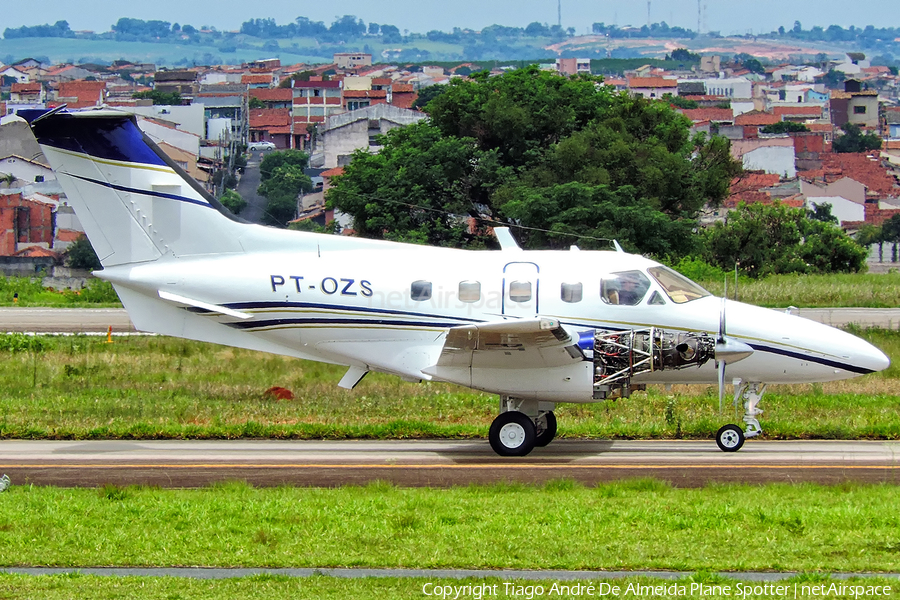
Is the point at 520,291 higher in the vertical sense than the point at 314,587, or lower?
higher

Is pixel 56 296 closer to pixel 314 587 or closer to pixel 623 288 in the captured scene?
pixel 623 288

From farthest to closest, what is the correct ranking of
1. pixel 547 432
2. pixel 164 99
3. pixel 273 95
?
pixel 273 95 → pixel 164 99 → pixel 547 432

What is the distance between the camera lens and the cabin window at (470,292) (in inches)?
717

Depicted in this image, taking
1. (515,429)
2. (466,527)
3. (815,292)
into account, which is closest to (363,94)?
Result: (815,292)

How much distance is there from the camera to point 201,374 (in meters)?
27.3

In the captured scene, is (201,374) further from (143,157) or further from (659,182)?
(659,182)

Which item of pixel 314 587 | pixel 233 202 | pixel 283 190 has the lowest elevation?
pixel 283 190

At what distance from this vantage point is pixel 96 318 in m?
40.1

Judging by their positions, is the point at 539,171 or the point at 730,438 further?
the point at 539,171

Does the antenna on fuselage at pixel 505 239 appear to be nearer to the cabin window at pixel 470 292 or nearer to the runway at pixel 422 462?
the cabin window at pixel 470 292

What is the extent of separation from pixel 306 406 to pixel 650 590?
13.3 m

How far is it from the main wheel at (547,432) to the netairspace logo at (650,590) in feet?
28.1

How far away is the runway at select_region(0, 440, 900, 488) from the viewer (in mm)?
16000

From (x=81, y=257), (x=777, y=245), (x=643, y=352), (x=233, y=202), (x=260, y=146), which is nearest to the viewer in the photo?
(x=643, y=352)
